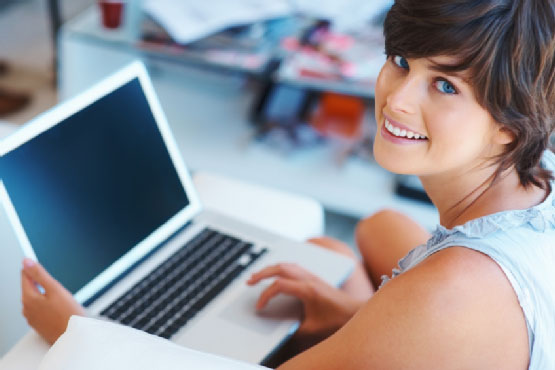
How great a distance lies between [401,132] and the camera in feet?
3.48

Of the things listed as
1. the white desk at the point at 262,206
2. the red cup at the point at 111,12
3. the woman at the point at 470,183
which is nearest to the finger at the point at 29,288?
the woman at the point at 470,183

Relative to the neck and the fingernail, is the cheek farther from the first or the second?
the fingernail

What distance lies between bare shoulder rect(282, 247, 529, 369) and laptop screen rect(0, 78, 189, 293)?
501mm

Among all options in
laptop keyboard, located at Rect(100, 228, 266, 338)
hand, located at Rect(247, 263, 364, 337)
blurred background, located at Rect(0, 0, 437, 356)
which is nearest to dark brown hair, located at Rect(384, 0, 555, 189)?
hand, located at Rect(247, 263, 364, 337)

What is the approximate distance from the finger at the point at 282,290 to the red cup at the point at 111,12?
50.7 inches

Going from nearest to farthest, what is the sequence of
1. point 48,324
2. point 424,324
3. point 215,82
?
point 424,324
point 48,324
point 215,82

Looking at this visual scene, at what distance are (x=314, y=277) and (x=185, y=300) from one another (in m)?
0.22

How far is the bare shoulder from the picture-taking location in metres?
0.90

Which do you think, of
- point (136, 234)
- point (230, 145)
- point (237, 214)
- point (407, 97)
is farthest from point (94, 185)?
point (230, 145)

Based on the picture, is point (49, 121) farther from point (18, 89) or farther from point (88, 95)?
point (18, 89)

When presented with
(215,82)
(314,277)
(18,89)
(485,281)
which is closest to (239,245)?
(314,277)

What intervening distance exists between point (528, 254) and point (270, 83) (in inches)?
63.5

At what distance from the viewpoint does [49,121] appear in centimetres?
119

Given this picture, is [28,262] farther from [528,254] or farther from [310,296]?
[528,254]
